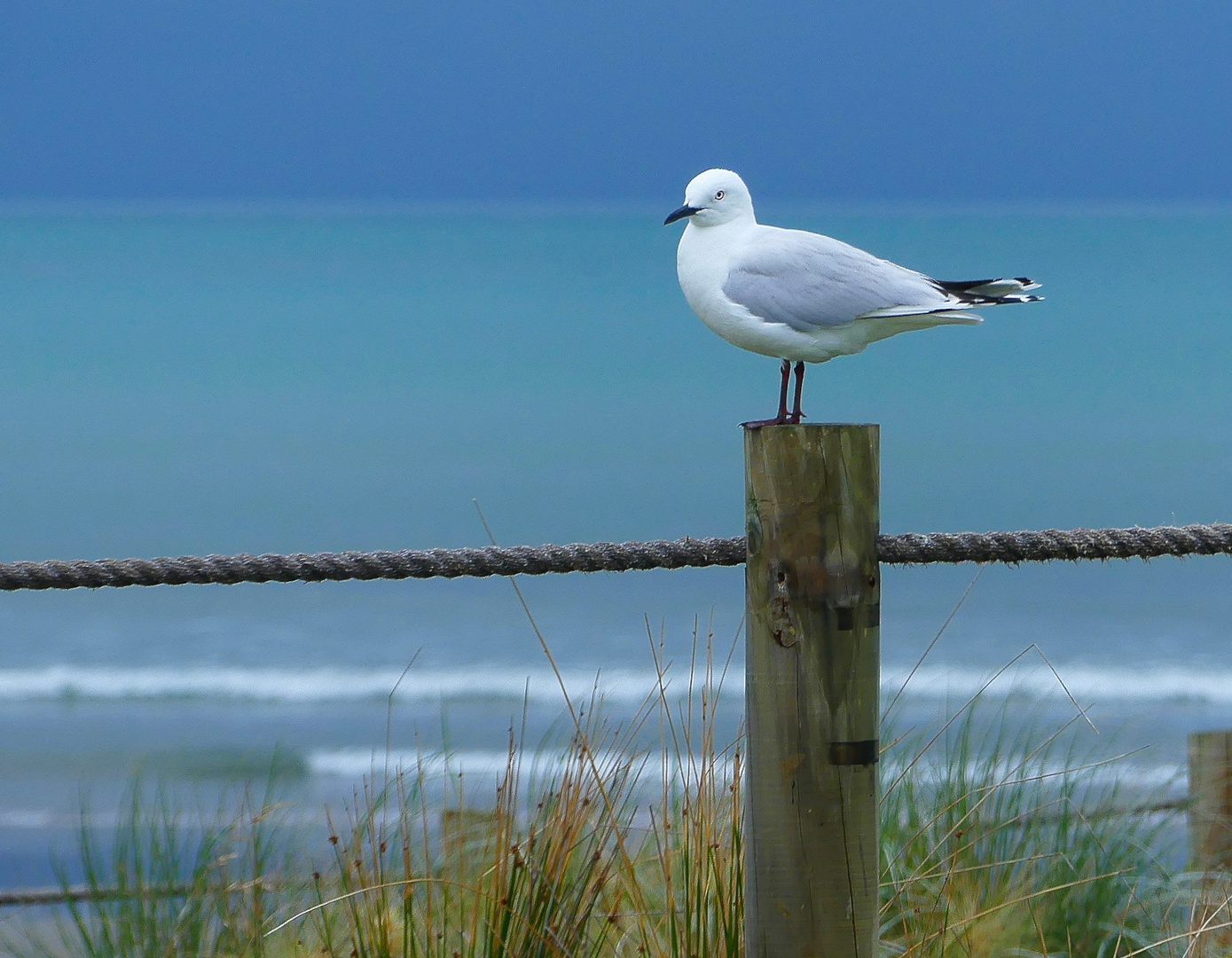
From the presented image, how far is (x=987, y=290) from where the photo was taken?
192 centimetres

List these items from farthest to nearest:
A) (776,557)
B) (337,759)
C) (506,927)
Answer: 1. (337,759)
2. (506,927)
3. (776,557)

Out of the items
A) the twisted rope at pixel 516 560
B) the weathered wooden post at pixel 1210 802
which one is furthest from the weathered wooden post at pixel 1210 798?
the twisted rope at pixel 516 560

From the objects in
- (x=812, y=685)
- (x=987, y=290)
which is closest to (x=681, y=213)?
(x=987, y=290)

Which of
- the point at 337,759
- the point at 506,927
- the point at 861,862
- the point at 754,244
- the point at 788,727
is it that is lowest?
the point at 337,759

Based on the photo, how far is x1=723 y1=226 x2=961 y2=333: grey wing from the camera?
74.8 inches

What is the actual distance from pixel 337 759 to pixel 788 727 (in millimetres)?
7153

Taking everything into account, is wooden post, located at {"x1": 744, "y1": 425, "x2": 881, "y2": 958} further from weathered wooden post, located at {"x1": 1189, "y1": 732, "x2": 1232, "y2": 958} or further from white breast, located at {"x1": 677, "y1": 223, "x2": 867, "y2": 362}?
weathered wooden post, located at {"x1": 1189, "y1": 732, "x2": 1232, "y2": 958}

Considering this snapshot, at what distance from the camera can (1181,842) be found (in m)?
2.90

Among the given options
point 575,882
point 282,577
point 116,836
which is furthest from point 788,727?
point 116,836

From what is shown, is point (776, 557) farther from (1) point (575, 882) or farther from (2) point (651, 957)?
(2) point (651, 957)

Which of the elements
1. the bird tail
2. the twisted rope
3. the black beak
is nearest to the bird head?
the black beak

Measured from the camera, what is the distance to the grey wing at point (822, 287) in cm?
190

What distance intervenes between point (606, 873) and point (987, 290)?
3.56 feet

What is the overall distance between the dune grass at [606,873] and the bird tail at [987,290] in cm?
71
